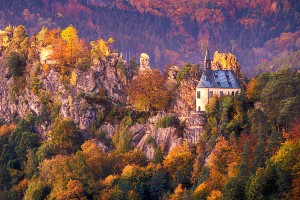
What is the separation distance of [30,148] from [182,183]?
3319 cm

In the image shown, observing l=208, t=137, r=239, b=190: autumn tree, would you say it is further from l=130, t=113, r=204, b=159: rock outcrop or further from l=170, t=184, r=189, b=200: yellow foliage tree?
l=130, t=113, r=204, b=159: rock outcrop

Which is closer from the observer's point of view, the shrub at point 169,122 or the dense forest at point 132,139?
the dense forest at point 132,139

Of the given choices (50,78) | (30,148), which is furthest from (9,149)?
(50,78)

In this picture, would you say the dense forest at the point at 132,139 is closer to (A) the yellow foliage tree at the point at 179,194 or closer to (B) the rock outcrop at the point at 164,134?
(A) the yellow foliage tree at the point at 179,194

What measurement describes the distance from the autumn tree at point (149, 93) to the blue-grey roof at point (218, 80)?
734cm

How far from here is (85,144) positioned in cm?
13425

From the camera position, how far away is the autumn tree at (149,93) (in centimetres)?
13550

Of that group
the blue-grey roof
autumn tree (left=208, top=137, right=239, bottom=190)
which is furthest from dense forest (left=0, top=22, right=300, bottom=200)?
the blue-grey roof

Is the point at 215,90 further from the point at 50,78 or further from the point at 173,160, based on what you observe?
the point at 50,78

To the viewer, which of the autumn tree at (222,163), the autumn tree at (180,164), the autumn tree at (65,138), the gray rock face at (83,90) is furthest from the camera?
the gray rock face at (83,90)

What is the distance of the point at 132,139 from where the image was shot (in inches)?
5241

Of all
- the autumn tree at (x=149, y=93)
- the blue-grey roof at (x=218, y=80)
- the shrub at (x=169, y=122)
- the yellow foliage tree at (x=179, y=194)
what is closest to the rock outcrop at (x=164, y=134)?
the shrub at (x=169, y=122)

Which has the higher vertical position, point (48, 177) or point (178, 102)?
point (178, 102)

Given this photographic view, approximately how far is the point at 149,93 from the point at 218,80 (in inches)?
463
